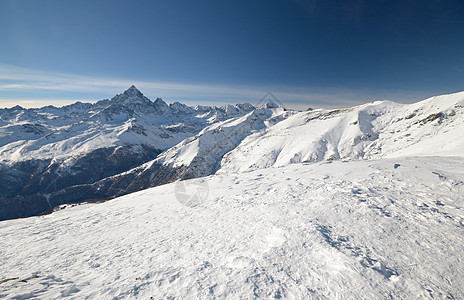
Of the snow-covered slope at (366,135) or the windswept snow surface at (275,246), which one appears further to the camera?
the snow-covered slope at (366,135)

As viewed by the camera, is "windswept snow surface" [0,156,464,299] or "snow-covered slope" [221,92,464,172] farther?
"snow-covered slope" [221,92,464,172]

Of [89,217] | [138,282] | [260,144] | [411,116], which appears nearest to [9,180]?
[260,144]

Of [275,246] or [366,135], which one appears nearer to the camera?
→ [275,246]

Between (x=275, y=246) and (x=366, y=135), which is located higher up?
(x=275, y=246)
